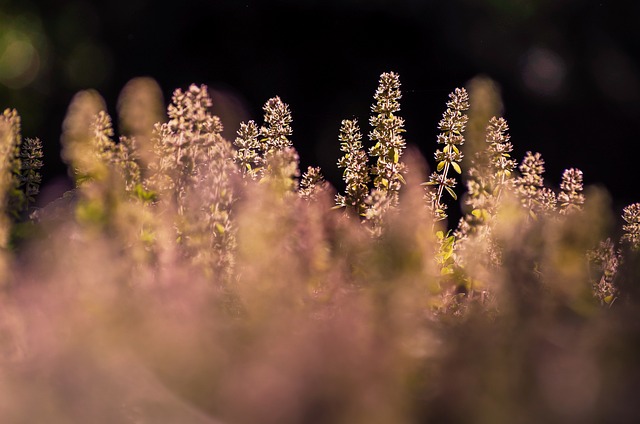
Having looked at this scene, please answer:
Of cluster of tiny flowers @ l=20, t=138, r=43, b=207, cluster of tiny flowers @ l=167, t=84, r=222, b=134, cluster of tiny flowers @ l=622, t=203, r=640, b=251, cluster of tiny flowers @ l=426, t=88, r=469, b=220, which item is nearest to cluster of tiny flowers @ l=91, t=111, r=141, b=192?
cluster of tiny flowers @ l=167, t=84, r=222, b=134

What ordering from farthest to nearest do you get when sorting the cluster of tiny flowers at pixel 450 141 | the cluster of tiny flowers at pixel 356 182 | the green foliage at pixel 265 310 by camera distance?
the cluster of tiny flowers at pixel 450 141 < the cluster of tiny flowers at pixel 356 182 < the green foliage at pixel 265 310

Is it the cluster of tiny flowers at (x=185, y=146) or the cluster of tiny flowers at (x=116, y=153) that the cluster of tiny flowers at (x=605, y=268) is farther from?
the cluster of tiny flowers at (x=116, y=153)

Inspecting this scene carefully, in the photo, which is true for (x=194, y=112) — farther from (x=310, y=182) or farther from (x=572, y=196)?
(x=572, y=196)

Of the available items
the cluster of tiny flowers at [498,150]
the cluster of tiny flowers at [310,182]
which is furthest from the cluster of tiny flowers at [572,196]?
the cluster of tiny flowers at [310,182]

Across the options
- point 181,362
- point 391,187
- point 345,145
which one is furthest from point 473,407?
point 345,145

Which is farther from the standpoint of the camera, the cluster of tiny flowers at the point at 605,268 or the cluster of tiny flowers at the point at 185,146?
the cluster of tiny flowers at the point at 605,268

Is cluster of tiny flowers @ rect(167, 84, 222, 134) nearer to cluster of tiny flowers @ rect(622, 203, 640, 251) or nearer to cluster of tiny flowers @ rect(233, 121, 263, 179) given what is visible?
cluster of tiny flowers @ rect(233, 121, 263, 179)
